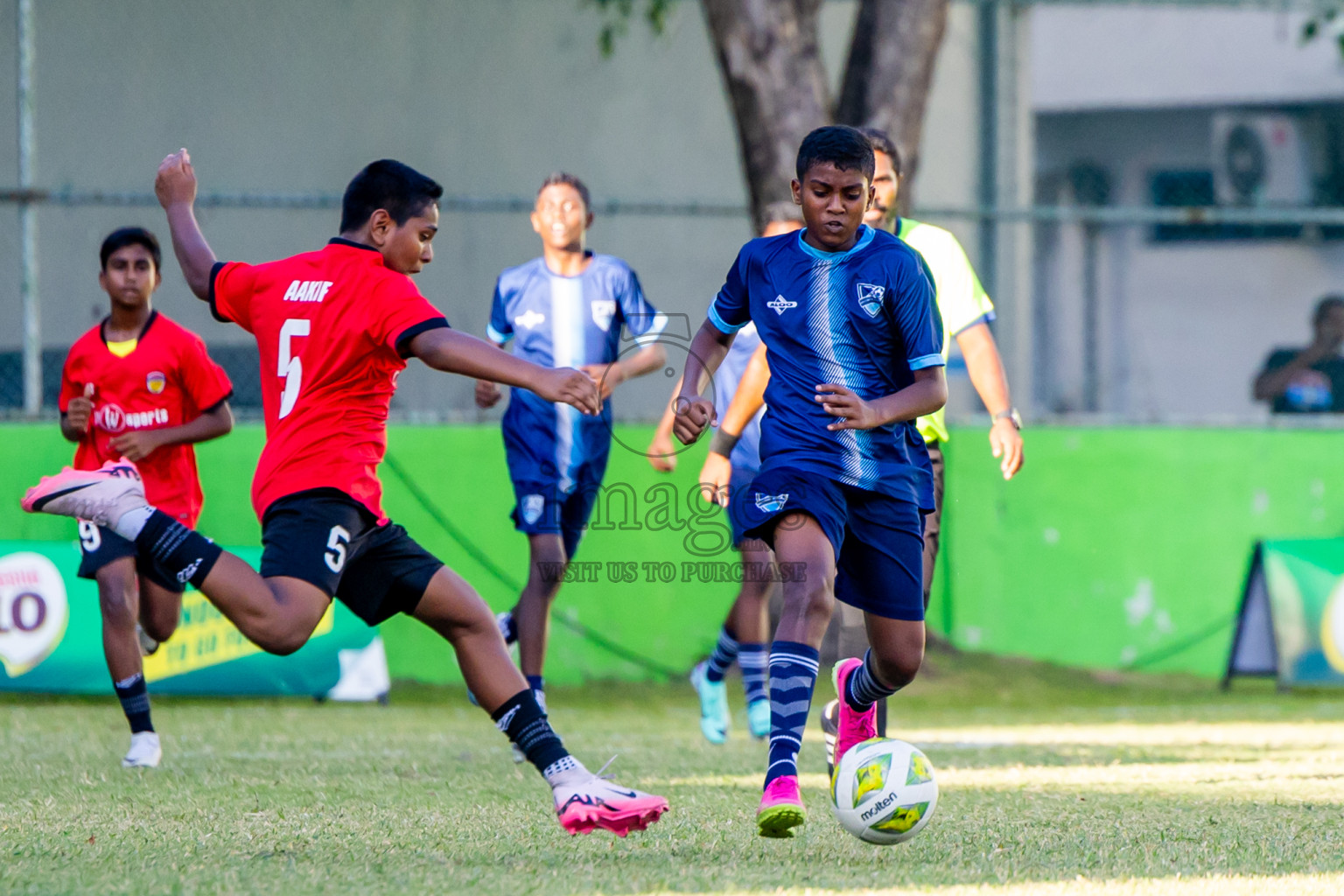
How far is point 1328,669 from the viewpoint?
978cm

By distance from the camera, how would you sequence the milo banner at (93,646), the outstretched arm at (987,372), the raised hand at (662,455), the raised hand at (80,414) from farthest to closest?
the milo banner at (93,646)
the raised hand at (662,455)
the raised hand at (80,414)
the outstretched arm at (987,372)

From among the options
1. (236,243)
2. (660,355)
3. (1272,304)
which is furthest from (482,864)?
(1272,304)

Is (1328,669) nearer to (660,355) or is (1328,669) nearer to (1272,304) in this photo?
(660,355)

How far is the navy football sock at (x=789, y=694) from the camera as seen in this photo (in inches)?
169

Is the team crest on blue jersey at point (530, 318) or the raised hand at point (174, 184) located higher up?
the raised hand at point (174, 184)

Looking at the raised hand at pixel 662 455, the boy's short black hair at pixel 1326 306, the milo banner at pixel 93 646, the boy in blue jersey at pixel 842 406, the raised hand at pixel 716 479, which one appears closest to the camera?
the boy in blue jersey at pixel 842 406

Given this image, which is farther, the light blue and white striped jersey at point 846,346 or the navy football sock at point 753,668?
the navy football sock at point 753,668

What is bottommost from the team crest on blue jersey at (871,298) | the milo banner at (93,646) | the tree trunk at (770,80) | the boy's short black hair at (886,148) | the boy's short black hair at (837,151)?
the milo banner at (93,646)

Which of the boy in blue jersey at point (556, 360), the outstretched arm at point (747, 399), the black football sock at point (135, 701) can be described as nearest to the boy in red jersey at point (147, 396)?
the black football sock at point (135, 701)

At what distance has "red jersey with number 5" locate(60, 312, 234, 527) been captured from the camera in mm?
6902

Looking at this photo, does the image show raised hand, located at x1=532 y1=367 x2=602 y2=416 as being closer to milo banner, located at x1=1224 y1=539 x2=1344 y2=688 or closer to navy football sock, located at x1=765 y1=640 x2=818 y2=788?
navy football sock, located at x1=765 y1=640 x2=818 y2=788

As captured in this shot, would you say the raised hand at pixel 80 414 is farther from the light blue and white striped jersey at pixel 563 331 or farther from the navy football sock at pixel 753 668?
the navy football sock at pixel 753 668

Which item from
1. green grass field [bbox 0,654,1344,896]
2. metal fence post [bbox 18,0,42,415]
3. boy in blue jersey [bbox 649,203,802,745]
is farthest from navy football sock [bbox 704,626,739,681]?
metal fence post [bbox 18,0,42,415]

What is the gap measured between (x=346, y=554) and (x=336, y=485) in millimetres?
181
